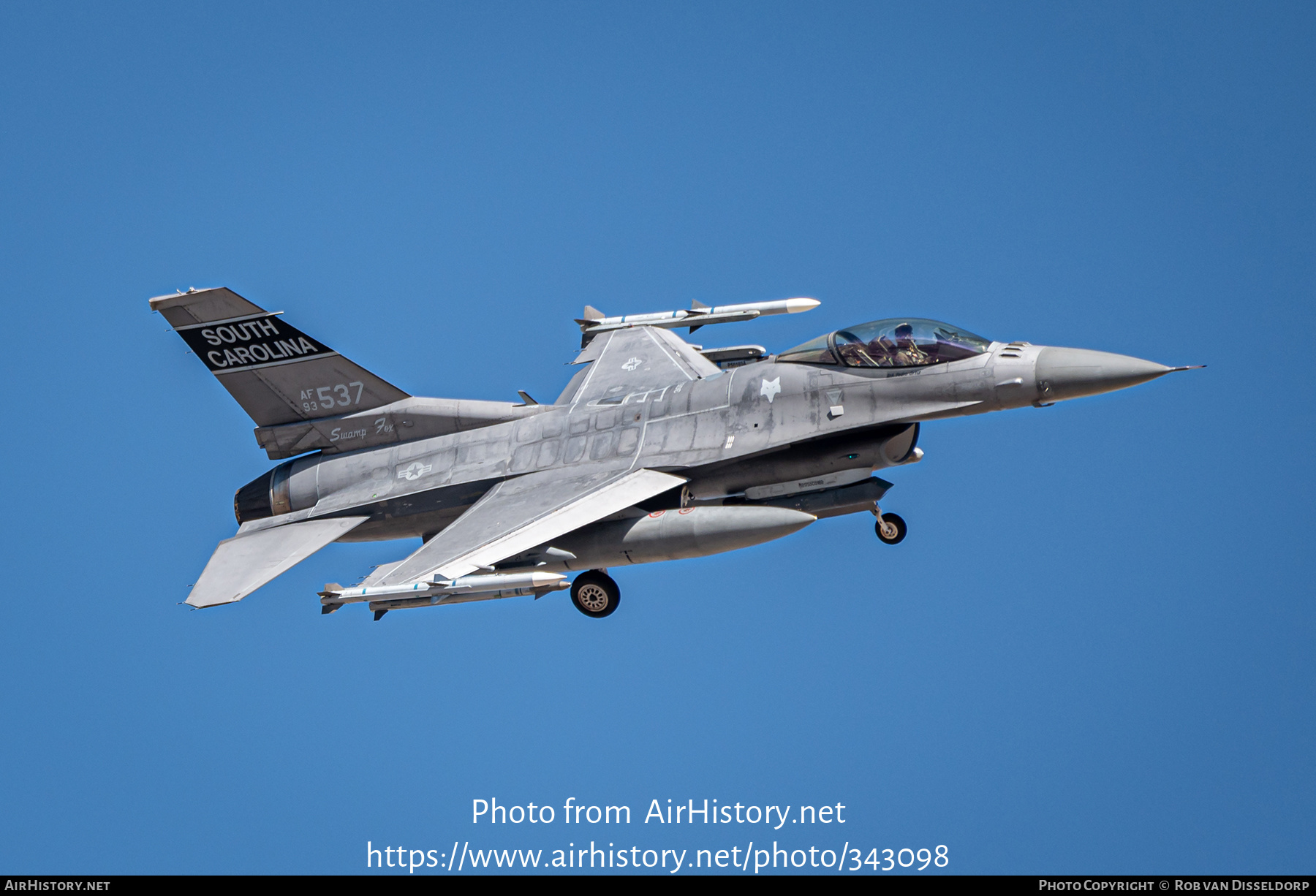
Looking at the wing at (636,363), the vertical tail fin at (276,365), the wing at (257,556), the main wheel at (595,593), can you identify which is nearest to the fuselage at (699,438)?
the wing at (257,556)

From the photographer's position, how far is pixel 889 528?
20.4 metres

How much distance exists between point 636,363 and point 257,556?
22.9 feet

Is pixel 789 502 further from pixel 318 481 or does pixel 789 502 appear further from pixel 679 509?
pixel 318 481

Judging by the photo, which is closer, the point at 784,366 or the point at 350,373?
the point at 784,366

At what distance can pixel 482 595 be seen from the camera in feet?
63.5

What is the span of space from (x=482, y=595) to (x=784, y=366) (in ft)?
17.6

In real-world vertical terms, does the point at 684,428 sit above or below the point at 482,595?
above

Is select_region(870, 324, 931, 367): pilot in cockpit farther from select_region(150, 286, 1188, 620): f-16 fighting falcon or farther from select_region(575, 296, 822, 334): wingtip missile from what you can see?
select_region(575, 296, 822, 334): wingtip missile

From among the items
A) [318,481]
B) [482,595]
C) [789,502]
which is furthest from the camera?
[318,481]

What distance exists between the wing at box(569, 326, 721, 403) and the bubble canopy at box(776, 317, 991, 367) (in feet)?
10.6

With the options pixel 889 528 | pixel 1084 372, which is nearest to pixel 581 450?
pixel 889 528

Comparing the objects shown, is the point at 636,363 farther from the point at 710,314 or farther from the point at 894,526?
the point at 894,526
